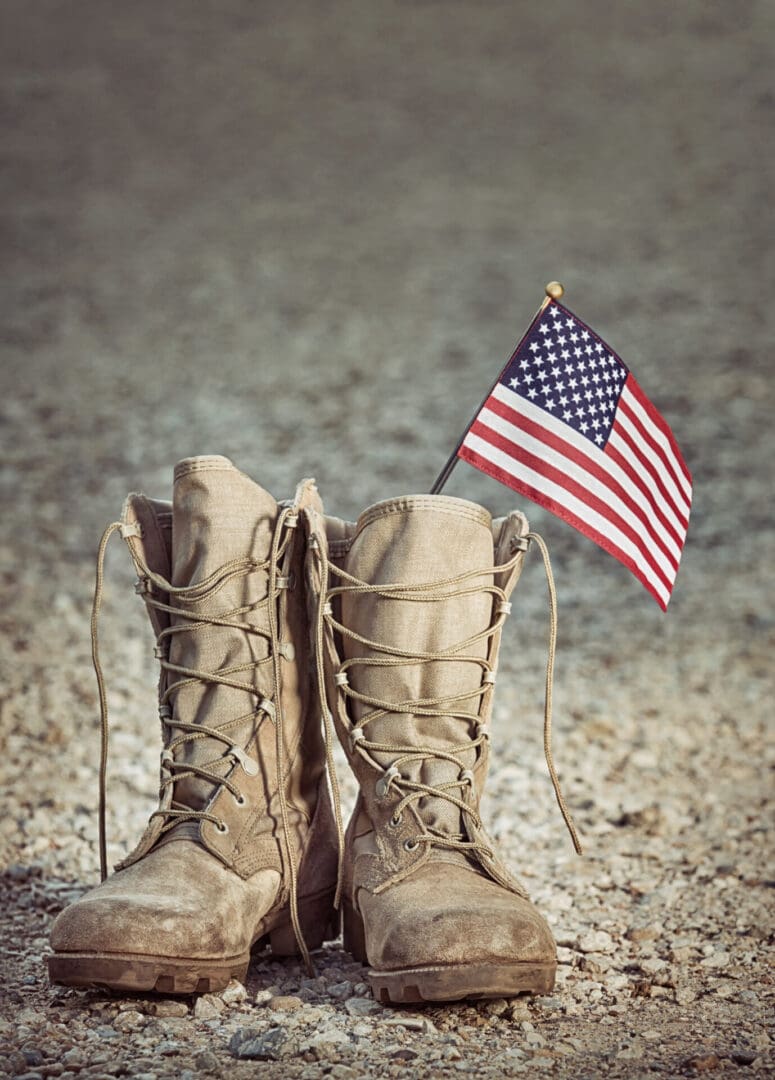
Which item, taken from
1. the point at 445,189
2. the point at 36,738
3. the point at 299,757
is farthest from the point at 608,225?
the point at 299,757

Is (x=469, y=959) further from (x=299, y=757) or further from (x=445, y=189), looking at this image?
(x=445, y=189)

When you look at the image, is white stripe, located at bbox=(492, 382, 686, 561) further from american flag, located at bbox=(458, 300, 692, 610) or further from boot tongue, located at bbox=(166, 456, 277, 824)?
boot tongue, located at bbox=(166, 456, 277, 824)

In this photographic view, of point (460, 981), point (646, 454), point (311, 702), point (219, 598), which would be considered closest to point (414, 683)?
point (311, 702)

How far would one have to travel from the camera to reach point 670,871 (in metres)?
2.56

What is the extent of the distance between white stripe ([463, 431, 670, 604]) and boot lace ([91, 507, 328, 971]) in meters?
0.36

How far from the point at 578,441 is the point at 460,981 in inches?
37.8

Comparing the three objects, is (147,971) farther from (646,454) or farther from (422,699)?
(646,454)

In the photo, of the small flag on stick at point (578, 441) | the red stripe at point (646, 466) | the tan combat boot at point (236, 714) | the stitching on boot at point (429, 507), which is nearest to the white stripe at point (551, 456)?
the small flag on stick at point (578, 441)

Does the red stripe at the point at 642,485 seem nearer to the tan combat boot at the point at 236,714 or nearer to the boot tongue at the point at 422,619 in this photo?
the boot tongue at the point at 422,619

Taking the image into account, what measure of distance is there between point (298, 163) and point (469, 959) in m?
10.9

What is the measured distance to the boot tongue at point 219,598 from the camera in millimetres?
1878

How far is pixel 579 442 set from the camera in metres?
2.09

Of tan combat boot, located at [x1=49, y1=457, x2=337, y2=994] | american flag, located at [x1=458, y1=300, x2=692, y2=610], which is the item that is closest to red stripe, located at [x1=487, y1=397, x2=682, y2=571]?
american flag, located at [x1=458, y1=300, x2=692, y2=610]

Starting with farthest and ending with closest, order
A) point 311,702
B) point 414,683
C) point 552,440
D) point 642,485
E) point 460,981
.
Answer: point 642,485
point 552,440
point 311,702
point 414,683
point 460,981
